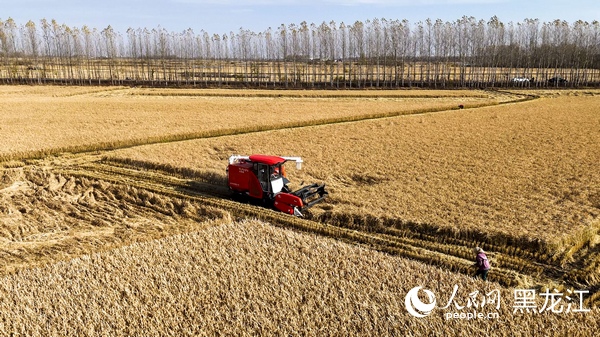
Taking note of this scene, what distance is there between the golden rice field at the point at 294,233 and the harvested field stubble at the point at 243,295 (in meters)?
0.04

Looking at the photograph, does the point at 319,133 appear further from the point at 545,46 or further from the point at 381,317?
the point at 545,46

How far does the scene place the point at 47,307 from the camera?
8.63 meters

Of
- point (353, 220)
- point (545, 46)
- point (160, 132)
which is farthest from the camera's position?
point (545, 46)

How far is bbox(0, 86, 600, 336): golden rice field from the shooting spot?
8453 mm

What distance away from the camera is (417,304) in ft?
28.6

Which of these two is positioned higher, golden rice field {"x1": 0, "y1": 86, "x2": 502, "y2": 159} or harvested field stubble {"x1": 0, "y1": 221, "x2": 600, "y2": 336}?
golden rice field {"x1": 0, "y1": 86, "x2": 502, "y2": 159}

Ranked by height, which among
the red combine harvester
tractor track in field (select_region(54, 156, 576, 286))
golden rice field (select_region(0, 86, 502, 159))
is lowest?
tractor track in field (select_region(54, 156, 576, 286))

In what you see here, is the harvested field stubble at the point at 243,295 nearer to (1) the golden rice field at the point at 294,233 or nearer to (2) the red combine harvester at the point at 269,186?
(1) the golden rice field at the point at 294,233

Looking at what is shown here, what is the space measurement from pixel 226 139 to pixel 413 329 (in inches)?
770

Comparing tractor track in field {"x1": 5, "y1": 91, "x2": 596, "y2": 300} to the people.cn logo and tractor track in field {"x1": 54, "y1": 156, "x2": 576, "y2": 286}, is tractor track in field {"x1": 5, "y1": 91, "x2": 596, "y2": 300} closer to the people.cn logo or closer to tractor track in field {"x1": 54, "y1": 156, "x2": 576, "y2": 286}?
tractor track in field {"x1": 54, "y1": 156, "x2": 576, "y2": 286}

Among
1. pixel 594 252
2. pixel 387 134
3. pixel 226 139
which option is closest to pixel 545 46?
pixel 387 134

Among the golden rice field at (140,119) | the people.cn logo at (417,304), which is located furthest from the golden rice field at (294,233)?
the golden rice field at (140,119)

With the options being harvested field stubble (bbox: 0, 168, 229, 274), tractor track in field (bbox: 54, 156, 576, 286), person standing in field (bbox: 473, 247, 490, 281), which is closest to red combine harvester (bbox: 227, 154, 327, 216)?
tractor track in field (bbox: 54, 156, 576, 286)

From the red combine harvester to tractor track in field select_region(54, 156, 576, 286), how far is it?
15.0 inches
